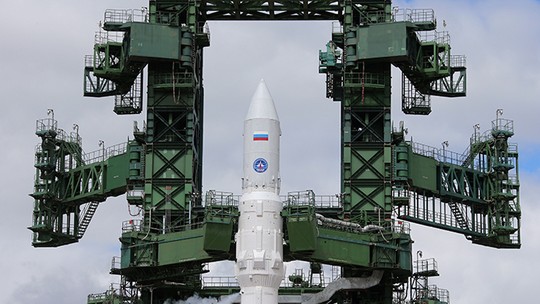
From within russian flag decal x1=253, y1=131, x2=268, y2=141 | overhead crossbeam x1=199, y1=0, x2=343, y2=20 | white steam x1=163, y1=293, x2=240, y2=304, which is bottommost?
white steam x1=163, y1=293, x2=240, y2=304

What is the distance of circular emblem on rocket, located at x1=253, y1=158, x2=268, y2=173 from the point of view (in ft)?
404

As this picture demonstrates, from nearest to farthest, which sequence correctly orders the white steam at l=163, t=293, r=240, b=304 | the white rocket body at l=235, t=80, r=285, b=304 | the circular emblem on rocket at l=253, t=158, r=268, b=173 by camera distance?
the white rocket body at l=235, t=80, r=285, b=304
the circular emblem on rocket at l=253, t=158, r=268, b=173
the white steam at l=163, t=293, r=240, b=304

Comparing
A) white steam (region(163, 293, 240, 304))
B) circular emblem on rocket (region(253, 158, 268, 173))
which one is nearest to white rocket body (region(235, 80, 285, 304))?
circular emblem on rocket (region(253, 158, 268, 173))

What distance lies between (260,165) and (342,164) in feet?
48.2

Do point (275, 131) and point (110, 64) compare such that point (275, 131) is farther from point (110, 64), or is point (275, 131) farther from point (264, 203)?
point (110, 64)

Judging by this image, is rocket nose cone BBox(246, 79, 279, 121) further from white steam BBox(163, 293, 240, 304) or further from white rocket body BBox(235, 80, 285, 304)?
white steam BBox(163, 293, 240, 304)

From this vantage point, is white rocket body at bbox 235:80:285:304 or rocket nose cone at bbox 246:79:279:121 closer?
white rocket body at bbox 235:80:285:304

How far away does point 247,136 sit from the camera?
125m

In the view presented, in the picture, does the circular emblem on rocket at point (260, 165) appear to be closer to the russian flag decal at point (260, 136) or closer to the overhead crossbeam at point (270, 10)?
the russian flag decal at point (260, 136)

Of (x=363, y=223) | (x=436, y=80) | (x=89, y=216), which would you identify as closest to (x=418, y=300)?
(x=363, y=223)

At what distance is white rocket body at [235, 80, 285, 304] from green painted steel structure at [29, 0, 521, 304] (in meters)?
6.00

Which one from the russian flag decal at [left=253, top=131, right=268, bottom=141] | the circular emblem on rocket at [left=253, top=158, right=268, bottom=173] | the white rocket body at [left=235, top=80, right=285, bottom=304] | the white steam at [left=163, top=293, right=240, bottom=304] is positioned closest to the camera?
the white rocket body at [left=235, top=80, right=285, bottom=304]

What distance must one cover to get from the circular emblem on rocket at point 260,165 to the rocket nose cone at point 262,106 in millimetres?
3635

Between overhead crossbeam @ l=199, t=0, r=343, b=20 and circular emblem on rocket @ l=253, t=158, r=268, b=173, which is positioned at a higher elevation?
overhead crossbeam @ l=199, t=0, r=343, b=20
